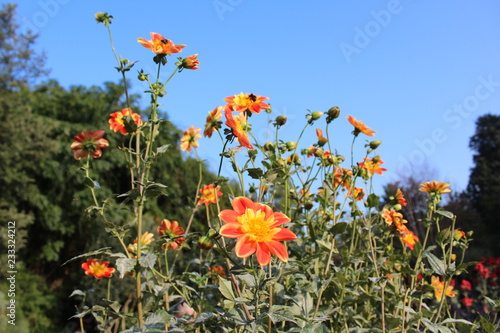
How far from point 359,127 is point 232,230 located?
710 mm

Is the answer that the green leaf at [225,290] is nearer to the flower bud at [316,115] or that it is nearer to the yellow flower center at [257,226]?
the yellow flower center at [257,226]

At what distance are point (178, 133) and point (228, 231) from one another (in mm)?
8068

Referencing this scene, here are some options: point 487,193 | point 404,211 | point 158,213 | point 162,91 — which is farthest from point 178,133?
point 487,193

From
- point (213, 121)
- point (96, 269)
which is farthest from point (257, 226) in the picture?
point (96, 269)

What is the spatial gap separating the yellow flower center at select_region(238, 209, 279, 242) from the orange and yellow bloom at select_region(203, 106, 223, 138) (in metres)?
0.35

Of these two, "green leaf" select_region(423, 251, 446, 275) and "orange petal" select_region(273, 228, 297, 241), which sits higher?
"orange petal" select_region(273, 228, 297, 241)

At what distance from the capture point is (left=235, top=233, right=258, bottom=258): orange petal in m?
0.88

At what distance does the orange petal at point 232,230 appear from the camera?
906 millimetres

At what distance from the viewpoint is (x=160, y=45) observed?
1.18 metres

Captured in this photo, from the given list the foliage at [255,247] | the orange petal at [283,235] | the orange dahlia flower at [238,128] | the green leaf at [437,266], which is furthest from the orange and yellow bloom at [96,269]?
the green leaf at [437,266]

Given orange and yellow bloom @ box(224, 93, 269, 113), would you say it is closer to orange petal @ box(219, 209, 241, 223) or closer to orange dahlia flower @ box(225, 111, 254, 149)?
orange dahlia flower @ box(225, 111, 254, 149)

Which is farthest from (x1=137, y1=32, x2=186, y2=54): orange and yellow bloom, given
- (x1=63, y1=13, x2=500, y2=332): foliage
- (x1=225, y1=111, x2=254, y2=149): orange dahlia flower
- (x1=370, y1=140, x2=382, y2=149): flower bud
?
(x1=370, y1=140, x2=382, y2=149): flower bud

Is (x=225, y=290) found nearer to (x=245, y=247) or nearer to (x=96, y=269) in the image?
(x=245, y=247)

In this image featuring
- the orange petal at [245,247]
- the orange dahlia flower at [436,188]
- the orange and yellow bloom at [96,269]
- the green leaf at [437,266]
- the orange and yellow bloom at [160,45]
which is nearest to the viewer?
the orange petal at [245,247]
